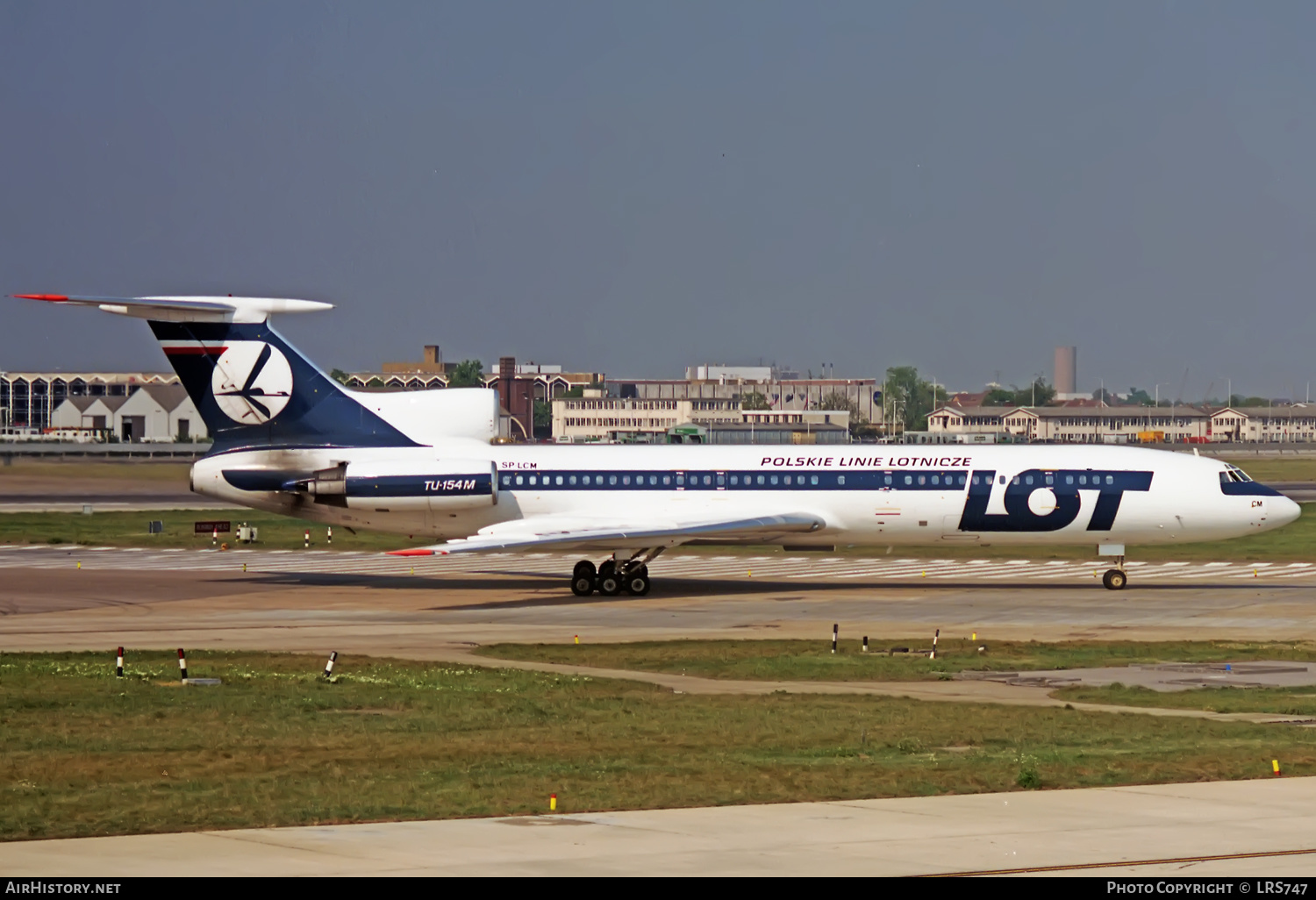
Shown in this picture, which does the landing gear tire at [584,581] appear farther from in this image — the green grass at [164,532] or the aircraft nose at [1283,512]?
the aircraft nose at [1283,512]

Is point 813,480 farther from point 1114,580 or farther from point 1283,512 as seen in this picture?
point 1283,512

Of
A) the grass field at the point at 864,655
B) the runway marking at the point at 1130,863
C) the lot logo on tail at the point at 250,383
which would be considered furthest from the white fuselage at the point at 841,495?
the runway marking at the point at 1130,863

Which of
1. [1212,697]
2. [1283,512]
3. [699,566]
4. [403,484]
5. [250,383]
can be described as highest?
[250,383]

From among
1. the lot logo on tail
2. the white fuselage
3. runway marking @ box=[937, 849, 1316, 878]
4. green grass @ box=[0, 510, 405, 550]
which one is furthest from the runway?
green grass @ box=[0, 510, 405, 550]

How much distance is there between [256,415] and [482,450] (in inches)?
249

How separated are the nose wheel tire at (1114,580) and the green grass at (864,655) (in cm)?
1186

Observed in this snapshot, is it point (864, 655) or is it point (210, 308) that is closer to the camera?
point (864, 655)

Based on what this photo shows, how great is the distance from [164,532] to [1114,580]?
127 feet

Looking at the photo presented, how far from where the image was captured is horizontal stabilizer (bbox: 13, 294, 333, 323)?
4181cm

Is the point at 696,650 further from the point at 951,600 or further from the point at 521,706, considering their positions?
the point at 951,600

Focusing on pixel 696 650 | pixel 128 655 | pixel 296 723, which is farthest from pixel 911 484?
pixel 296 723

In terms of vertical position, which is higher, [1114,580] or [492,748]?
A: [1114,580]

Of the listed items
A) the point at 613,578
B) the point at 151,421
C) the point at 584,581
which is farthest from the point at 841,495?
the point at 151,421

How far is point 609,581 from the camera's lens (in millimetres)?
43625
